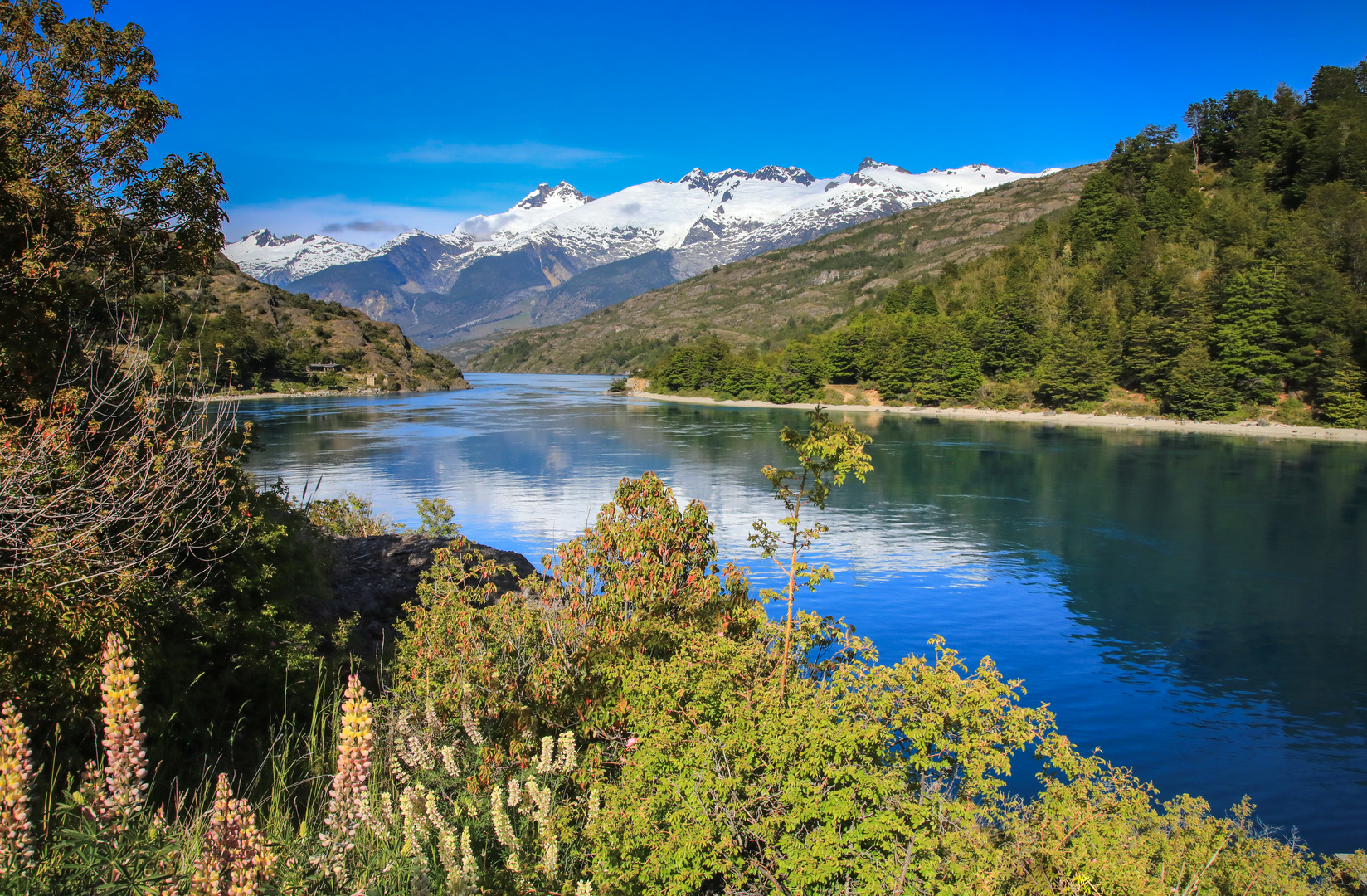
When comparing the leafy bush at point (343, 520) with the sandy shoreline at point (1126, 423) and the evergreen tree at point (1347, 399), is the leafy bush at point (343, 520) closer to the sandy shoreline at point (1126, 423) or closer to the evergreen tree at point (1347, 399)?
the sandy shoreline at point (1126, 423)

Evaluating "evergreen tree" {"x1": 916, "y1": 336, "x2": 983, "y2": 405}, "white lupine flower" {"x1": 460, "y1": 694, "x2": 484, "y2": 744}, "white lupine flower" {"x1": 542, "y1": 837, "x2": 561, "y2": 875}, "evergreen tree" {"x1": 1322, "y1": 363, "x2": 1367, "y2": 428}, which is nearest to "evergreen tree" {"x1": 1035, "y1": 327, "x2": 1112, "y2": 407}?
"evergreen tree" {"x1": 916, "y1": 336, "x2": 983, "y2": 405}

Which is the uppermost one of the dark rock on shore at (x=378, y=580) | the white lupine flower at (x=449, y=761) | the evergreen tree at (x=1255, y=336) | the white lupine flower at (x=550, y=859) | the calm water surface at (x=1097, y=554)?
the evergreen tree at (x=1255, y=336)

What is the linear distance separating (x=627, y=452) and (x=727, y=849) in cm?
3884

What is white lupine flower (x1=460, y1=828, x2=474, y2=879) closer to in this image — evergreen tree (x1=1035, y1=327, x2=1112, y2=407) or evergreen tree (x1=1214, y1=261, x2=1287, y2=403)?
evergreen tree (x1=1214, y1=261, x2=1287, y2=403)

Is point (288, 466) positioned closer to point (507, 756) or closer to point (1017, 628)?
point (1017, 628)

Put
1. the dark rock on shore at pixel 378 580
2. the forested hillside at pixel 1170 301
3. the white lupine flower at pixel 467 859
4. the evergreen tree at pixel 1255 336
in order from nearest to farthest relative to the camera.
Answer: the white lupine flower at pixel 467 859, the dark rock on shore at pixel 378 580, the evergreen tree at pixel 1255 336, the forested hillside at pixel 1170 301

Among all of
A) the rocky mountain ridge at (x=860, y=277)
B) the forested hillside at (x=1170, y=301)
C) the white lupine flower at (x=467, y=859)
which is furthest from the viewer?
the rocky mountain ridge at (x=860, y=277)

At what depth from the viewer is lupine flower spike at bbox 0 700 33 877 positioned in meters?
2.32

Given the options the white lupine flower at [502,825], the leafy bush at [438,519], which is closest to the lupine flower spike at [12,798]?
the white lupine flower at [502,825]

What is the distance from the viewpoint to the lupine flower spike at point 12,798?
7.60ft

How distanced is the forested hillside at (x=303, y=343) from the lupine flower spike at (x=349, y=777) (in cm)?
9174

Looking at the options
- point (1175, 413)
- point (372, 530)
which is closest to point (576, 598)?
point (372, 530)

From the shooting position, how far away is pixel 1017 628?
15.6 metres

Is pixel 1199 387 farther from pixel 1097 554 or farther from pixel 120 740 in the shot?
pixel 120 740
